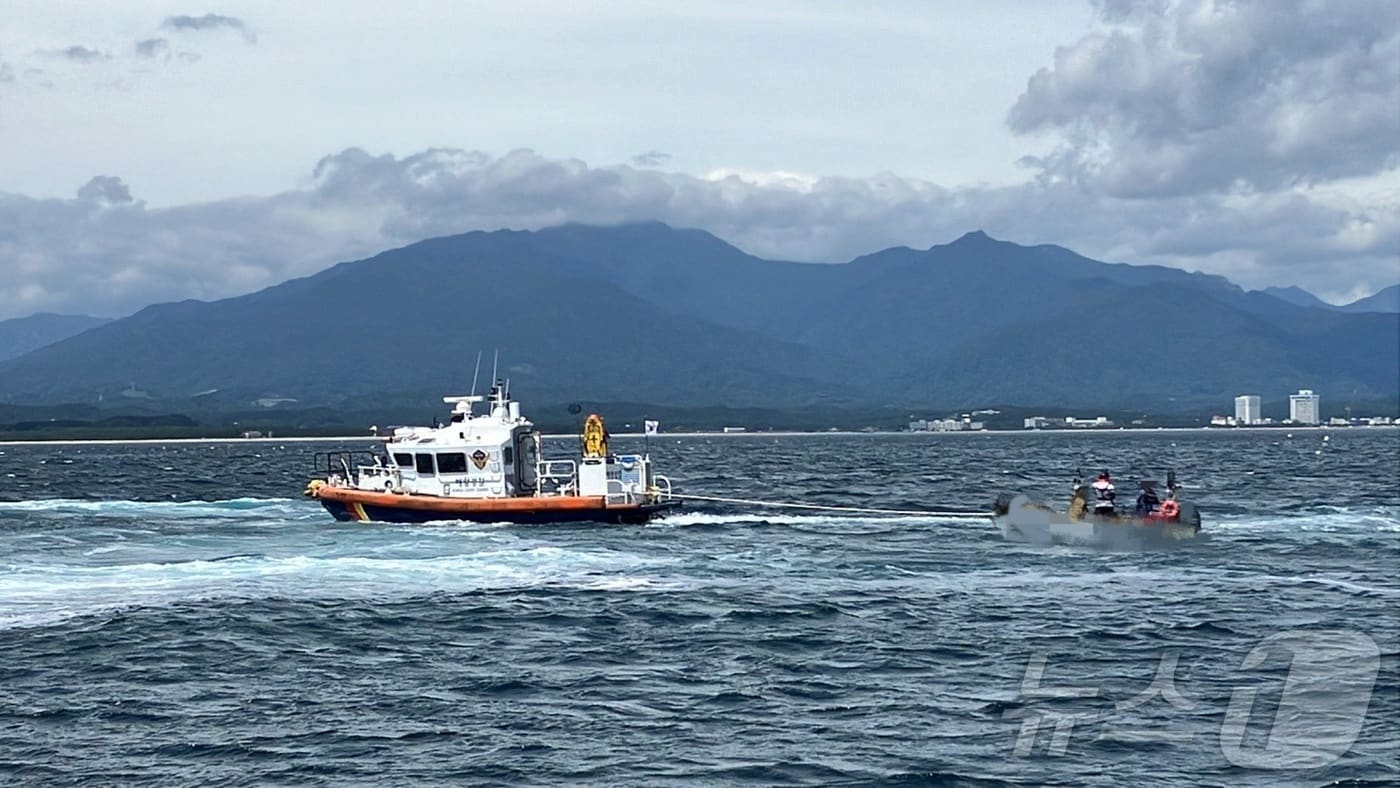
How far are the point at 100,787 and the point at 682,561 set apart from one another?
29318 mm

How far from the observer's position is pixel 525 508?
2522 inches

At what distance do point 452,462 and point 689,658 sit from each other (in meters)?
33.3

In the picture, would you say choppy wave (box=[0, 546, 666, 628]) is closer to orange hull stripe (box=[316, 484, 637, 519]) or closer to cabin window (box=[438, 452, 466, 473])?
orange hull stripe (box=[316, 484, 637, 519])

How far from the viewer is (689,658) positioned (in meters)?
34.2

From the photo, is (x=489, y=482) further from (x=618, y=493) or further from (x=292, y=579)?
(x=292, y=579)

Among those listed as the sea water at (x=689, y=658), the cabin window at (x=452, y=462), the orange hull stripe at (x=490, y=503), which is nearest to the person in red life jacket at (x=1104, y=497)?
the sea water at (x=689, y=658)

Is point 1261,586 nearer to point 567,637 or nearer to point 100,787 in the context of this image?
point 567,637

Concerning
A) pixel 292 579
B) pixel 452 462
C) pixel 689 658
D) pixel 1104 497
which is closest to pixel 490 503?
pixel 452 462

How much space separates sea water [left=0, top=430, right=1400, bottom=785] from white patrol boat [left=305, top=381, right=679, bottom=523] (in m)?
1.34

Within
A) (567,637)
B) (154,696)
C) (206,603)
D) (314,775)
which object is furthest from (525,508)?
(314,775)

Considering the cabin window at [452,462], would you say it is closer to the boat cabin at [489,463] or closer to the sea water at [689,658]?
the boat cabin at [489,463]

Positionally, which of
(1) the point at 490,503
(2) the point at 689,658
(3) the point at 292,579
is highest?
(1) the point at 490,503

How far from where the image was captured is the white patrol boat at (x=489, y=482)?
64.3m

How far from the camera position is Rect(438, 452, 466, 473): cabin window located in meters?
65.8
